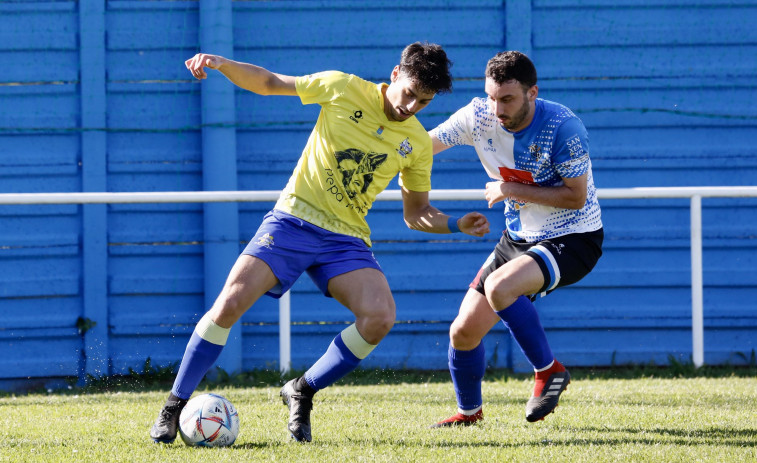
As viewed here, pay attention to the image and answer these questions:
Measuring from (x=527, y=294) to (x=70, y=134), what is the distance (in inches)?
151

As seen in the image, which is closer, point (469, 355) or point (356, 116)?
point (356, 116)

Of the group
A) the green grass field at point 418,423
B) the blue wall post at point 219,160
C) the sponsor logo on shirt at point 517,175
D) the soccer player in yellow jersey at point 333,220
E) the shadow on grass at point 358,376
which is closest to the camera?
the green grass field at point 418,423

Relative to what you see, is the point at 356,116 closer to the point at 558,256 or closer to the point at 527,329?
the point at 558,256

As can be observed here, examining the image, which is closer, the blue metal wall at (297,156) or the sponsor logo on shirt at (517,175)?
the sponsor logo on shirt at (517,175)

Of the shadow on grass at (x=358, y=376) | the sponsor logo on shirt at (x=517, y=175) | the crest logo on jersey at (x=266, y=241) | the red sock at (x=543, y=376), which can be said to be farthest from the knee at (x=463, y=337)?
the shadow on grass at (x=358, y=376)

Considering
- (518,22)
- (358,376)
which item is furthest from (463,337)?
(518,22)

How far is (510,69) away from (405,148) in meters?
0.58

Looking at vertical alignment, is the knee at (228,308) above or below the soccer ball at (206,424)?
above

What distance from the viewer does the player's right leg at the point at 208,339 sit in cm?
376

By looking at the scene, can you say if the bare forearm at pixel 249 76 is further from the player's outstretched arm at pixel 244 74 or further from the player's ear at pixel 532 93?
the player's ear at pixel 532 93

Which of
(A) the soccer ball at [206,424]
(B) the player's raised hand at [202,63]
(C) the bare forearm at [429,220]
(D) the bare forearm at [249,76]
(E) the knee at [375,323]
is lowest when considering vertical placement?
(A) the soccer ball at [206,424]

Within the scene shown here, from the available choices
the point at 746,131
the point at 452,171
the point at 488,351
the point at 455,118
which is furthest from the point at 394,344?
the point at 746,131

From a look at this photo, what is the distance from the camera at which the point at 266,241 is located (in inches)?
155

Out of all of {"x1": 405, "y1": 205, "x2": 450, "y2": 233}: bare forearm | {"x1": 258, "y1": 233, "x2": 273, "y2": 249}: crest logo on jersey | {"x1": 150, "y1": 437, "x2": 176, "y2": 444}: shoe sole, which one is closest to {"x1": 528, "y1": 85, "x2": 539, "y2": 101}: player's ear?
{"x1": 405, "y1": 205, "x2": 450, "y2": 233}: bare forearm
